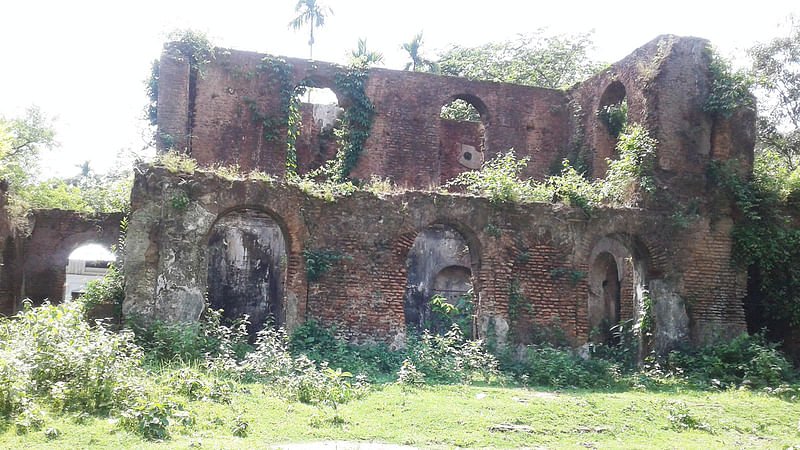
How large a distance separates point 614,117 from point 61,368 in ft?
44.7

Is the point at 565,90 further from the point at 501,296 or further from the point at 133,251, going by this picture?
the point at 133,251

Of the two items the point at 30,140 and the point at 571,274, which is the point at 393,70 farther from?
the point at 30,140

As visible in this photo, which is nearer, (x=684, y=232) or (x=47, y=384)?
(x=47, y=384)

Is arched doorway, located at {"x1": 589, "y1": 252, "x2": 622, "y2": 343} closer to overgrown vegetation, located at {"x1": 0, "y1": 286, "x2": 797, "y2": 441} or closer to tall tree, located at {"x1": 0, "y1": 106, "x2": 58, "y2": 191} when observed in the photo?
overgrown vegetation, located at {"x1": 0, "y1": 286, "x2": 797, "y2": 441}

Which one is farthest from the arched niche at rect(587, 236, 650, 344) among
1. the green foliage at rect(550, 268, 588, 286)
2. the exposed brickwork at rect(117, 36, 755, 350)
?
the green foliage at rect(550, 268, 588, 286)

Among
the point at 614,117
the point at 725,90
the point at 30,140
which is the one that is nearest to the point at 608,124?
the point at 614,117

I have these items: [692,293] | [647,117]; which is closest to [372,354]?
[692,293]

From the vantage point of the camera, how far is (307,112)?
19766 millimetres

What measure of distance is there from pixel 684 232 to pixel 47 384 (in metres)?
11.3

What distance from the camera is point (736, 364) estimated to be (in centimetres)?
1232

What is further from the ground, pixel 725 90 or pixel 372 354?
pixel 725 90

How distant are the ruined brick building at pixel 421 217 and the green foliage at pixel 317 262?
4cm

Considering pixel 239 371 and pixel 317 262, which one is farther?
pixel 317 262

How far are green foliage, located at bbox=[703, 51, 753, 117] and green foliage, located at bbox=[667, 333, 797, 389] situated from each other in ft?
14.8
